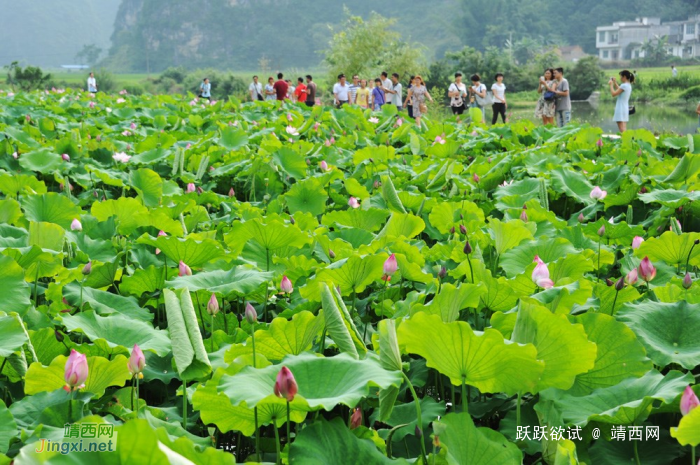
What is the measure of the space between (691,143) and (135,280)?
3211 millimetres

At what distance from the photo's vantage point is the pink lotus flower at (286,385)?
911 mm

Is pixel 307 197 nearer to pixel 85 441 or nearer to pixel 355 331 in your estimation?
pixel 355 331

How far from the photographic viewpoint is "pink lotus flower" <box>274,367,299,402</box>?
911 millimetres

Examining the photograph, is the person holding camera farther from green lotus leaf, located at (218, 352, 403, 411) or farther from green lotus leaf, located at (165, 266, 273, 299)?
green lotus leaf, located at (218, 352, 403, 411)

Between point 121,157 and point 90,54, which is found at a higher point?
point 90,54

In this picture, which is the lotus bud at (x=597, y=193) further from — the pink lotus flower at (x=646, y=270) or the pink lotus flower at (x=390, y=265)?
the pink lotus flower at (x=390, y=265)

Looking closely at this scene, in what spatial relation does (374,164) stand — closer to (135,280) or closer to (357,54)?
(135,280)

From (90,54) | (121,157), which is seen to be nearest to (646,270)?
(121,157)

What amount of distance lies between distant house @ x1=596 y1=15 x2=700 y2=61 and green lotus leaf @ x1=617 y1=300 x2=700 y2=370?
246 ft

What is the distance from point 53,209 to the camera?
7.93 ft

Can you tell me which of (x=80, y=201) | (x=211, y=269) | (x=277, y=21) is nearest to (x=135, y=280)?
(x=211, y=269)

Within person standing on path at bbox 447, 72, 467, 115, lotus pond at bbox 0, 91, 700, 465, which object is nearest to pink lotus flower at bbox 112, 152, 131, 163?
lotus pond at bbox 0, 91, 700, 465

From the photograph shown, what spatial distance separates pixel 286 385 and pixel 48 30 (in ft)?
524

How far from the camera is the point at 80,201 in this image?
3109 millimetres
